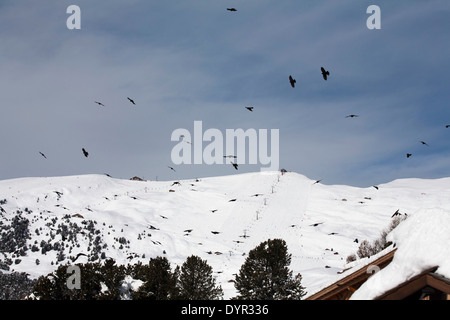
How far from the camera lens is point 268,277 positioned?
40125 mm

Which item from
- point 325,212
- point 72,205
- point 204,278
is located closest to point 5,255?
point 72,205

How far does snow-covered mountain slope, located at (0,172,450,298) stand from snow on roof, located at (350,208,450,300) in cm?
4468

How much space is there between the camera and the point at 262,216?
109 meters

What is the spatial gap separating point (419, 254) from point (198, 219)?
341ft

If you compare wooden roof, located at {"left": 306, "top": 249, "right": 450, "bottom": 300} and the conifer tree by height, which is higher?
wooden roof, located at {"left": 306, "top": 249, "right": 450, "bottom": 300}

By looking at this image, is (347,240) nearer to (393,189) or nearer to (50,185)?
(393,189)

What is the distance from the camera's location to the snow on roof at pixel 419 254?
768cm

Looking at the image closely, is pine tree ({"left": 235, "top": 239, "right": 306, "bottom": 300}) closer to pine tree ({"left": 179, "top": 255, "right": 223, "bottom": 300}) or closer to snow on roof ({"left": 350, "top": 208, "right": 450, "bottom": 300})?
pine tree ({"left": 179, "top": 255, "right": 223, "bottom": 300})

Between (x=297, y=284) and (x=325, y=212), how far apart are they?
75.1 metres

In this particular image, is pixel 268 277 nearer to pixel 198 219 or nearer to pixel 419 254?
pixel 419 254

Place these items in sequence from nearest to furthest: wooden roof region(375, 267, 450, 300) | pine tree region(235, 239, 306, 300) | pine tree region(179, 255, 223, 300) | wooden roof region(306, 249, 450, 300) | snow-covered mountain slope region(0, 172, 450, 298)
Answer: wooden roof region(306, 249, 450, 300) < wooden roof region(375, 267, 450, 300) < pine tree region(235, 239, 306, 300) < pine tree region(179, 255, 223, 300) < snow-covered mountain slope region(0, 172, 450, 298)

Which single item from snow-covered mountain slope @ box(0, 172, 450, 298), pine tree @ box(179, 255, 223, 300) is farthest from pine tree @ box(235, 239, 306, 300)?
snow-covered mountain slope @ box(0, 172, 450, 298)

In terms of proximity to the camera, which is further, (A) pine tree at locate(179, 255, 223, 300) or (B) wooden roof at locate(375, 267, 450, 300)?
(A) pine tree at locate(179, 255, 223, 300)

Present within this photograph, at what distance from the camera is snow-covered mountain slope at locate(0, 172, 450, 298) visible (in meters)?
78.2
